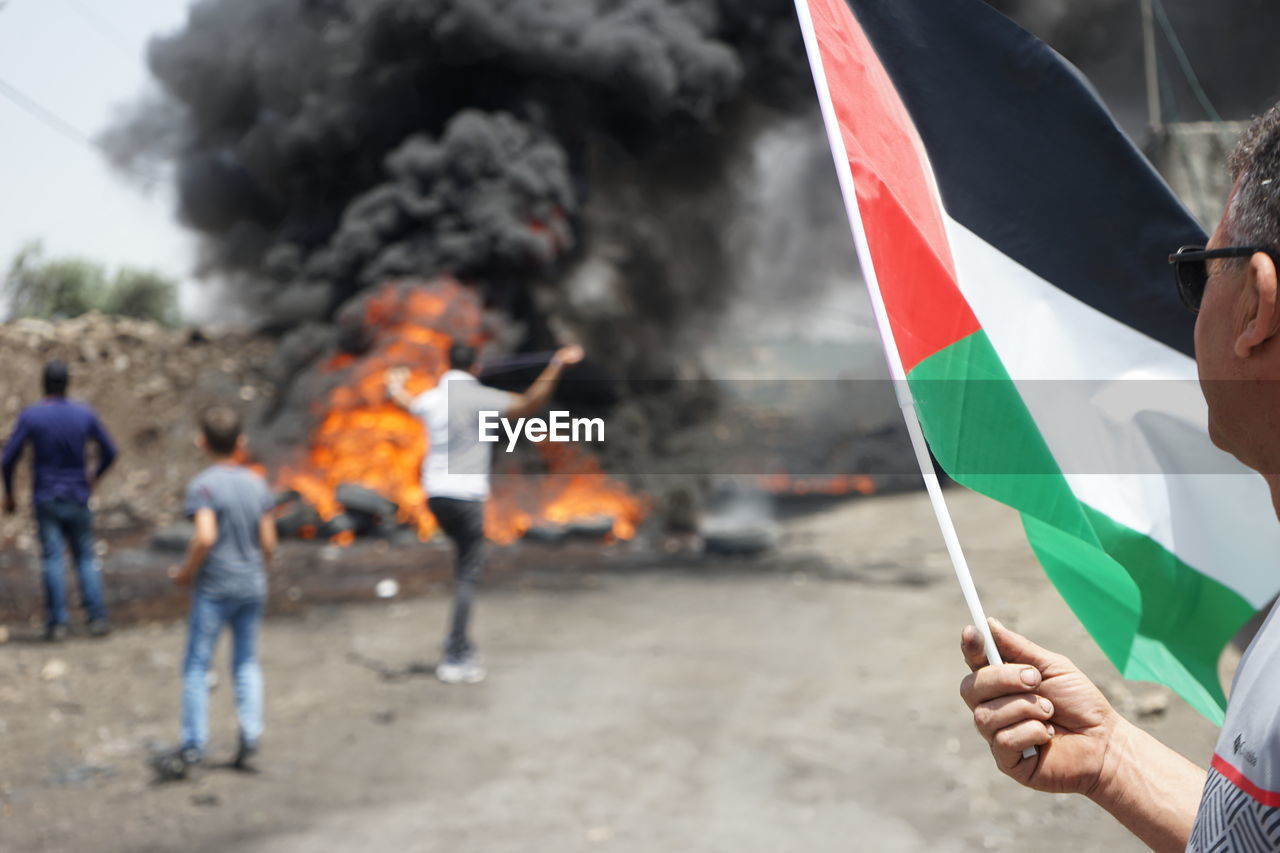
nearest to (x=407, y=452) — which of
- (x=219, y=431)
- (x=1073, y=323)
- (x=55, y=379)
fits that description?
(x=55, y=379)

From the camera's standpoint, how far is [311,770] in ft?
16.8

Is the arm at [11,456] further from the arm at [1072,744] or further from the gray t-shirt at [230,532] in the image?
the arm at [1072,744]

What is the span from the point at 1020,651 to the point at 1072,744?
17 centimetres

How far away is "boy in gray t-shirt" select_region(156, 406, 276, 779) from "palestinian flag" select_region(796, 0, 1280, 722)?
366cm

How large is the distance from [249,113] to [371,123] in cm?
536

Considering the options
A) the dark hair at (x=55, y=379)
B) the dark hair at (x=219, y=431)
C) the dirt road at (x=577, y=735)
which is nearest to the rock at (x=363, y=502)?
the dirt road at (x=577, y=735)

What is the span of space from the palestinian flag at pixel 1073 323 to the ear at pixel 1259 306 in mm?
841

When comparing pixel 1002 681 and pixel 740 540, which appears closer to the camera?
pixel 1002 681

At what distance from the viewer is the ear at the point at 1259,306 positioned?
1150 millimetres

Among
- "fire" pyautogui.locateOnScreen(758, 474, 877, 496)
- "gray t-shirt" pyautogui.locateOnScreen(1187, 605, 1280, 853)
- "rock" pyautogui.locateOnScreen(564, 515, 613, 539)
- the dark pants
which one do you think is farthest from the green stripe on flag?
"fire" pyautogui.locateOnScreen(758, 474, 877, 496)

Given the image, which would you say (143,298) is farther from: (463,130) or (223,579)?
(223,579)

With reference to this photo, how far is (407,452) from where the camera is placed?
1448 cm

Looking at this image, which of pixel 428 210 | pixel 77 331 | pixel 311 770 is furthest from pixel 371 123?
pixel 311 770

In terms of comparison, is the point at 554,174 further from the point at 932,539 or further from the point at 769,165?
the point at 769,165
